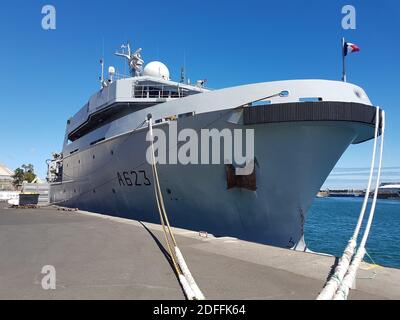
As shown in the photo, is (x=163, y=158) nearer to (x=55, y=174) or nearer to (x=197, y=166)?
(x=197, y=166)

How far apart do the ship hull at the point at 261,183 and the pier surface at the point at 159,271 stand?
262 cm

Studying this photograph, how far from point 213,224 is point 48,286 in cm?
746

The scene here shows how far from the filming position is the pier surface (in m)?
4.47

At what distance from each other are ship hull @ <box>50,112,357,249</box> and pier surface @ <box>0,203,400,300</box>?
2.62 m

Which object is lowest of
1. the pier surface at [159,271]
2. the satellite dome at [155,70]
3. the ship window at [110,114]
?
the pier surface at [159,271]

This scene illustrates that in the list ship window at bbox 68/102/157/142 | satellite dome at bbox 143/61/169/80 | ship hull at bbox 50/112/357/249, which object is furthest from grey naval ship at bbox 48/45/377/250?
satellite dome at bbox 143/61/169/80

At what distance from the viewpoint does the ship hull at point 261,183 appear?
33.9 ft

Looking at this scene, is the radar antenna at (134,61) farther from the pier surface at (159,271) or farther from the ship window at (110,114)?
the pier surface at (159,271)

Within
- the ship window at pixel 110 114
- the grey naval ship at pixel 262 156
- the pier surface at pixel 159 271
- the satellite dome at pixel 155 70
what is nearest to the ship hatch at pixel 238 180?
the grey naval ship at pixel 262 156

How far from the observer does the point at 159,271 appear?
18.5ft

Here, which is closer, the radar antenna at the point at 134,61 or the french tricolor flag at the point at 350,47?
the french tricolor flag at the point at 350,47

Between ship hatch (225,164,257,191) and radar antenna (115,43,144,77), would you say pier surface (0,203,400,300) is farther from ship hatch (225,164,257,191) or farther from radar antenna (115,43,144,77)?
radar antenna (115,43,144,77)

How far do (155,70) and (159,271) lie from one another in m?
15.6
